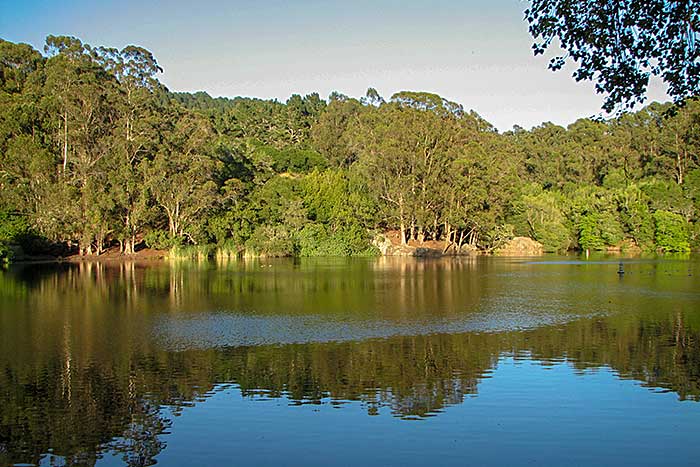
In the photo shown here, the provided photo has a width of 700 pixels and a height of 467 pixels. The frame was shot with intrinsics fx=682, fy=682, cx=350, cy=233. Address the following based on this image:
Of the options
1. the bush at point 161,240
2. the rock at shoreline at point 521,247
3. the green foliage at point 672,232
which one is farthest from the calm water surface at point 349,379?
the green foliage at point 672,232

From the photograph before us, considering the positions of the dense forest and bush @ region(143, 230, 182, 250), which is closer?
the dense forest

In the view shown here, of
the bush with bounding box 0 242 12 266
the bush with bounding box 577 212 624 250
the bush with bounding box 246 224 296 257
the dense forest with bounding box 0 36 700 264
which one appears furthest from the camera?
the bush with bounding box 577 212 624 250

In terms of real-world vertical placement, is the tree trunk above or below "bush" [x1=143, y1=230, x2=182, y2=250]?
above

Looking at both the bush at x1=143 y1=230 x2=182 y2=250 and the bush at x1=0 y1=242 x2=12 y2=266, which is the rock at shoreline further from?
the bush at x1=0 y1=242 x2=12 y2=266

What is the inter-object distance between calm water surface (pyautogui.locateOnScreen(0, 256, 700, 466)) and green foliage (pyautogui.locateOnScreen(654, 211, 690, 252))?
42.5 metres

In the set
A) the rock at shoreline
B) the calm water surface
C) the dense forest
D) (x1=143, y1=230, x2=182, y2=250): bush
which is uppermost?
the dense forest

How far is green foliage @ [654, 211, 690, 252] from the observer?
217 ft

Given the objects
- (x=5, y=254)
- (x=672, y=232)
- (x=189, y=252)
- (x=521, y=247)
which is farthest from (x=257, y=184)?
(x=672, y=232)

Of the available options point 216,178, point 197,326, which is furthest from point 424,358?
point 216,178

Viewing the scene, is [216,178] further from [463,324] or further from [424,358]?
[424,358]

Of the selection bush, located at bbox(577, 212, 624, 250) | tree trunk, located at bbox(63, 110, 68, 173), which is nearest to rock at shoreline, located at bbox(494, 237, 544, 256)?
bush, located at bbox(577, 212, 624, 250)

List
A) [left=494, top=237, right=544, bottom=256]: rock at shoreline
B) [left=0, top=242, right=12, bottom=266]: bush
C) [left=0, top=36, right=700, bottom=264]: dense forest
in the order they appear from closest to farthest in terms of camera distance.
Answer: [left=0, top=242, right=12, bottom=266]: bush → [left=0, top=36, right=700, bottom=264]: dense forest → [left=494, top=237, right=544, bottom=256]: rock at shoreline

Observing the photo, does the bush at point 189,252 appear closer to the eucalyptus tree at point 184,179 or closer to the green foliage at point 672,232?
the eucalyptus tree at point 184,179

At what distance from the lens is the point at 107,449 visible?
9.56 metres
